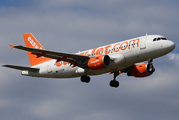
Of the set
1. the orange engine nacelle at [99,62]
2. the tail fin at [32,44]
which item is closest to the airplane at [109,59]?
the orange engine nacelle at [99,62]

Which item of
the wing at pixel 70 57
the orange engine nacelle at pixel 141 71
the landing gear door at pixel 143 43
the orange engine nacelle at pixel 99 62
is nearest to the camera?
the landing gear door at pixel 143 43

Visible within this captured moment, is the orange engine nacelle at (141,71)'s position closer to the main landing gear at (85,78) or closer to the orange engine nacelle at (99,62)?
the orange engine nacelle at (99,62)

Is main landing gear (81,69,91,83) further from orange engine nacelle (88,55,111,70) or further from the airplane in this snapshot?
orange engine nacelle (88,55,111,70)

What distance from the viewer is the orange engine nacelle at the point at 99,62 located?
145ft

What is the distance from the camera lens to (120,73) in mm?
51938

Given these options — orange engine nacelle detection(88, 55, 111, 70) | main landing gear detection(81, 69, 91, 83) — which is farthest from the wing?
orange engine nacelle detection(88, 55, 111, 70)

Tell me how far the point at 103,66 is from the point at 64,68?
7505 mm

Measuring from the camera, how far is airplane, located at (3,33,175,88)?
43.8 m

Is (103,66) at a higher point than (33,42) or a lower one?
lower

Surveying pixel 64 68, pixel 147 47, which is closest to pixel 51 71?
pixel 64 68

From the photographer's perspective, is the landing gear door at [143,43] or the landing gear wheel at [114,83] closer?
the landing gear door at [143,43]

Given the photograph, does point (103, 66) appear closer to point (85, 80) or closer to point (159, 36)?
point (85, 80)

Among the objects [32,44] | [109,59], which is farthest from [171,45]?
[32,44]

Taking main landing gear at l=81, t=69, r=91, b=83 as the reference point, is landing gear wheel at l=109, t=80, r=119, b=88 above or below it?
above
